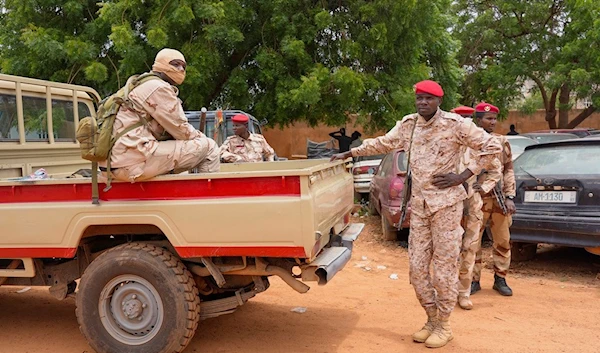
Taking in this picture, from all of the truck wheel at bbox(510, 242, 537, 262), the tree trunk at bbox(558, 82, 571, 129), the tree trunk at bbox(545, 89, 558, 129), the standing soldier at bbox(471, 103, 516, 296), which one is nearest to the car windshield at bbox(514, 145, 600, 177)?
the standing soldier at bbox(471, 103, 516, 296)

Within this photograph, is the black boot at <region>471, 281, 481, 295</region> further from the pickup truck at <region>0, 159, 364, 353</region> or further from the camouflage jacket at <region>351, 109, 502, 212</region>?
the pickup truck at <region>0, 159, 364, 353</region>

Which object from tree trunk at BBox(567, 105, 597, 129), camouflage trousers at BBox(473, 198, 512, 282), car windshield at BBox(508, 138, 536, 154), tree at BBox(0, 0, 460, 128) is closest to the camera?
camouflage trousers at BBox(473, 198, 512, 282)

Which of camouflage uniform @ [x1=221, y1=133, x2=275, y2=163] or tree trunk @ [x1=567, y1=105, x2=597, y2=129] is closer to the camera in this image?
camouflage uniform @ [x1=221, y1=133, x2=275, y2=163]

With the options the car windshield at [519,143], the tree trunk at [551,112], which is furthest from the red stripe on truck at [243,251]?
the tree trunk at [551,112]

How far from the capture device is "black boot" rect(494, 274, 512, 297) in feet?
18.2

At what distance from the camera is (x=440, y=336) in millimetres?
4203

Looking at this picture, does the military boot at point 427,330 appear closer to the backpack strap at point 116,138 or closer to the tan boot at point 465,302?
the tan boot at point 465,302

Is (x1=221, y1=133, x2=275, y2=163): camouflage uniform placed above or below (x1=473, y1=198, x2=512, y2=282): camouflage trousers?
above

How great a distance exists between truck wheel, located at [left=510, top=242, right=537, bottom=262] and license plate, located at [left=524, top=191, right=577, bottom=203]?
3.24 feet

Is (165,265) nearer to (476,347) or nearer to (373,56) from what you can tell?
(476,347)

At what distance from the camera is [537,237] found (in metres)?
5.98

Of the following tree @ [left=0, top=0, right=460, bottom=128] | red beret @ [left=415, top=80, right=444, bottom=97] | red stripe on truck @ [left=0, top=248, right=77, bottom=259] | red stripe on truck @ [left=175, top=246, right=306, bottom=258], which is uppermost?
tree @ [left=0, top=0, right=460, bottom=128]

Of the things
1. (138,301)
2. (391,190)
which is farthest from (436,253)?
(391,190)

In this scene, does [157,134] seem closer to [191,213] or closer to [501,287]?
[191,213]
